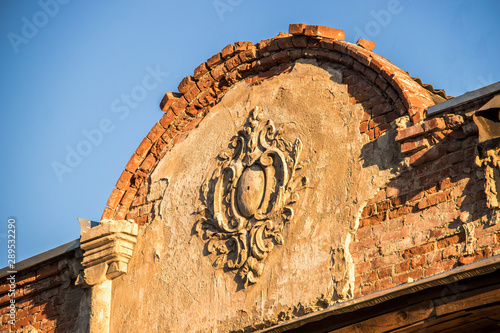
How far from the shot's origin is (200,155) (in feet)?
23.6

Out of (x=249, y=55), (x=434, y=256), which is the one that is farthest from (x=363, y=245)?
(x=249, y=55)

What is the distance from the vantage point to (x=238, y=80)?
23.8 ft

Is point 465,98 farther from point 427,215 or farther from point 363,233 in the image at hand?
point 363,233

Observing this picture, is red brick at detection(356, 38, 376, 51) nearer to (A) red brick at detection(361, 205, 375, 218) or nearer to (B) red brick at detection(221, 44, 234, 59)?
(B) red brick at detection(221, 44, 234, 59)

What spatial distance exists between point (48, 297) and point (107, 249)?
0.95m

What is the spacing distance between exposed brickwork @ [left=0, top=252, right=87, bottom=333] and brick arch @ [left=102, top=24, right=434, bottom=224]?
2.43 ft

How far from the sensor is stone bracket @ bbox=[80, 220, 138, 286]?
718cm

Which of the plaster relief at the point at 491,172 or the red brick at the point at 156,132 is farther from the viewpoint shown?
the red brick at the point at 156,132

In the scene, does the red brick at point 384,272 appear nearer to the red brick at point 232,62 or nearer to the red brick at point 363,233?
the red brick at point 363,233

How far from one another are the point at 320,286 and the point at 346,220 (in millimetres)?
545

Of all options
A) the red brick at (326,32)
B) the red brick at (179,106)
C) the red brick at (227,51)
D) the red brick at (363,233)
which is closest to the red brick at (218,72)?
the red brick at (227,51)

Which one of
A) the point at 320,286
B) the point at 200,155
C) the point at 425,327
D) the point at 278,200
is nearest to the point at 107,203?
the point at 200,155

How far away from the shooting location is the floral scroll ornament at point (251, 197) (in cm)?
627

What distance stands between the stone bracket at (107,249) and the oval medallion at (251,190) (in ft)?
4.27
